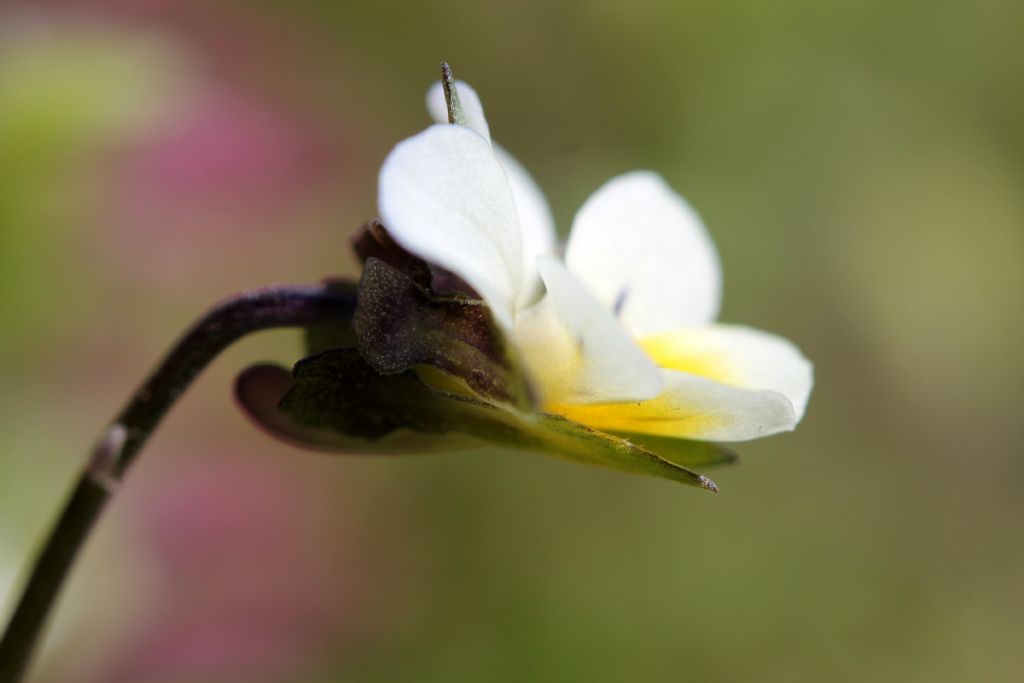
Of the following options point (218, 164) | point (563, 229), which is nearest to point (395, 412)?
point (563, 229)

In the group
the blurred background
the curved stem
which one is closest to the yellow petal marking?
the curved stem

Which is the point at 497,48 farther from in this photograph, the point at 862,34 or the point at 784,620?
the point at 784,620

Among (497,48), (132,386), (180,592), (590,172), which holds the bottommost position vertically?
(180,592)

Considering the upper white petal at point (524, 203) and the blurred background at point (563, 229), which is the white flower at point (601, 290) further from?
the blurred background at point (563, 229)

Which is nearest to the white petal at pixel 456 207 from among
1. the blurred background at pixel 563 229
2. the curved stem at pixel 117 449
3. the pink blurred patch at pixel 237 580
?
the curved stem at pixel 117 449

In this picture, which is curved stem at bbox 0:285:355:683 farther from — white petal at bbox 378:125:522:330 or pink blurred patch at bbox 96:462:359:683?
pink blurred patch at bbox 96:462:359:683

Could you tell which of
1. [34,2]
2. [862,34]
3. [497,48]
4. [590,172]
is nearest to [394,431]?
[34,2]

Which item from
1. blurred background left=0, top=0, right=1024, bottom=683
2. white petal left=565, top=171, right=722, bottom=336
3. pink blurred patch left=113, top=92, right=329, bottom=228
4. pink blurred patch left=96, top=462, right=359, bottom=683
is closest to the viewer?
white petal left=565, top=171, right=722, bottom=336
